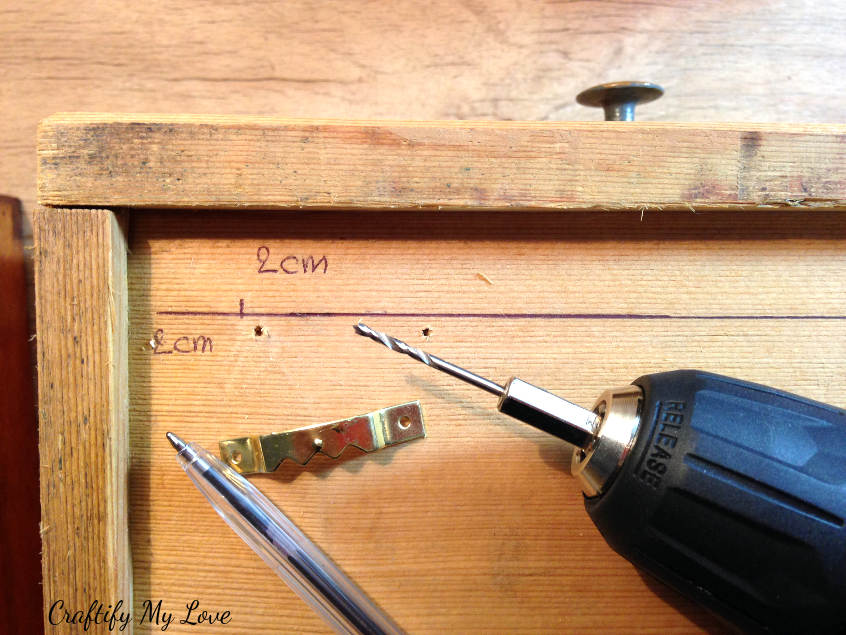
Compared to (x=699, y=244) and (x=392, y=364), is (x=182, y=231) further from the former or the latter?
(x=699, y=244)

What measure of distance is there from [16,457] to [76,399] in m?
0.22

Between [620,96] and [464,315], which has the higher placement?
[620,96]

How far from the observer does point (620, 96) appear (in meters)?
0.48

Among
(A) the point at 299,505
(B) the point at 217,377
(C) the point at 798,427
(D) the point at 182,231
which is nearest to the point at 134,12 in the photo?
(D) the point at 182,231

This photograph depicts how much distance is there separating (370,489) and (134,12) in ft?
1.74

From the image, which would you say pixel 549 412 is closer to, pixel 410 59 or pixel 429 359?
pixel 429 359

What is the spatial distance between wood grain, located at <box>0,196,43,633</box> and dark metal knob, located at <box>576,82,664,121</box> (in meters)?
0.56

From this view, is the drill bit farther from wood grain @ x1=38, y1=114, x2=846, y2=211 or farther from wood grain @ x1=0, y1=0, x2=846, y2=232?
wood grain @ x1=0, y1=0, x2=846, y2=232

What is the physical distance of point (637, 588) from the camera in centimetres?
43

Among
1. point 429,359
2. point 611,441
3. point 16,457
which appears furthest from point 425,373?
point 16,457

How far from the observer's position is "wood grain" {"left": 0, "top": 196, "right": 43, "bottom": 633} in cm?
54

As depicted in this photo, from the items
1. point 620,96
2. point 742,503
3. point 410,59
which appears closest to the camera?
point 742,503

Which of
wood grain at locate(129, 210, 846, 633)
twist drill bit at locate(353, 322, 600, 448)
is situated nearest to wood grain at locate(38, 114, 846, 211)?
wood grain at locate(129, 210, 846, 633)

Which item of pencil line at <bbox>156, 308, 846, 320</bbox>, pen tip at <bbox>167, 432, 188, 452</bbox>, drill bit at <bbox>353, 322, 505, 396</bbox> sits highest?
pencil line at <bbox>156, 308, 846, 320</bbox>
